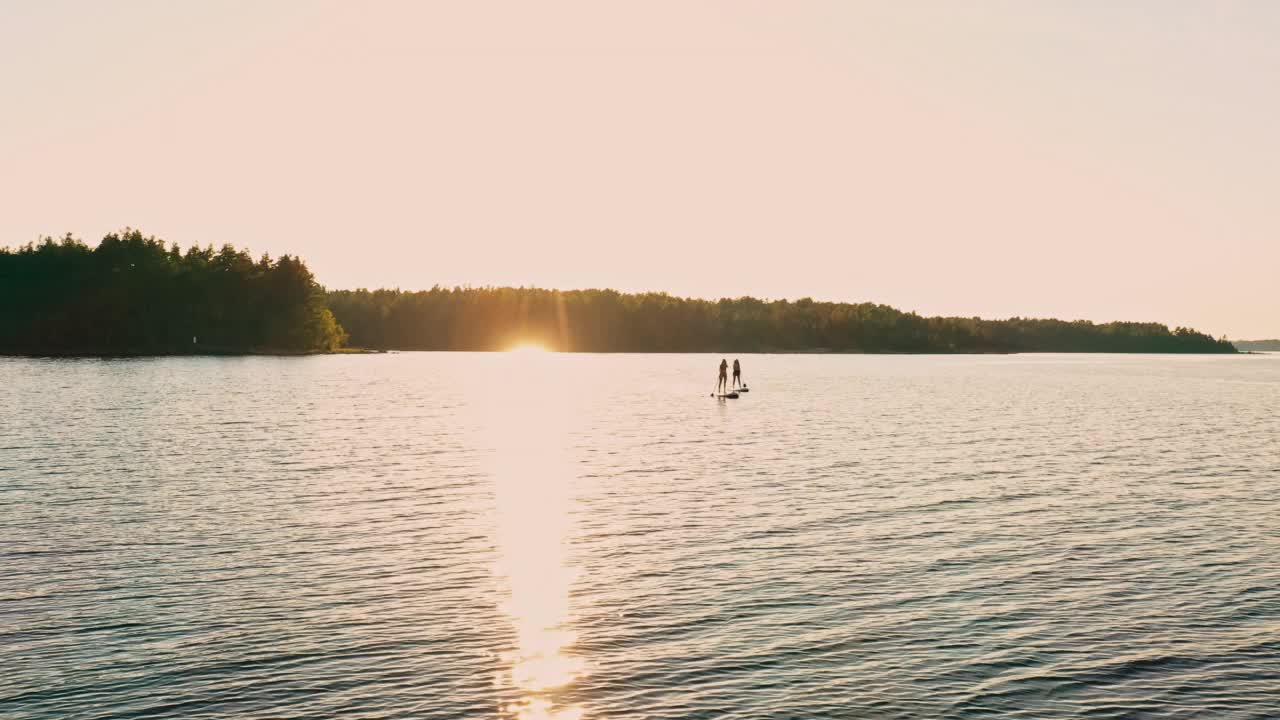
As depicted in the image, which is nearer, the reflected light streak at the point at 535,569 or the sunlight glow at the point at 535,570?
the sunlight glow at the point at 535,570

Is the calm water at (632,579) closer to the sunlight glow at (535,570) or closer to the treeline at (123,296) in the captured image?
the sunlight glow at (535,570)

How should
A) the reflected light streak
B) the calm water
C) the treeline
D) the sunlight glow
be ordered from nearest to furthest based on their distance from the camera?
the calm water < the sunlight glow < the reflected light streak < the treeline

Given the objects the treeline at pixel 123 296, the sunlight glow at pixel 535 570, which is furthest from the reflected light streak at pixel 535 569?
the treeline at pixel 123 296

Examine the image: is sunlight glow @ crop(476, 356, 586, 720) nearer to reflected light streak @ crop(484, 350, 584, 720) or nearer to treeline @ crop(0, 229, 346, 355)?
reflected light streak @ crop(484, 350, 584, 720)

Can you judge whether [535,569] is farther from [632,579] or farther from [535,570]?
[632,579]

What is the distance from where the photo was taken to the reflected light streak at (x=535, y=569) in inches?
579

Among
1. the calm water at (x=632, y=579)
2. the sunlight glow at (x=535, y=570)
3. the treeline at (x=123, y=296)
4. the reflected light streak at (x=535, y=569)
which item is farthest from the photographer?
the treeline at (x=123, y=296)

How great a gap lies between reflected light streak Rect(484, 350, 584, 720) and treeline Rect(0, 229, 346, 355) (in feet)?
466

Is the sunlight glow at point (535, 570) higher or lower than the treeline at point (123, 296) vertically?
lower

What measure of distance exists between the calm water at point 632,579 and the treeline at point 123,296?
452 ft

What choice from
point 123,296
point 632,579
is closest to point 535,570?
point 632,579

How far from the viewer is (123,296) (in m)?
170

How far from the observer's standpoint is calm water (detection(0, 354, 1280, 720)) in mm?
14477

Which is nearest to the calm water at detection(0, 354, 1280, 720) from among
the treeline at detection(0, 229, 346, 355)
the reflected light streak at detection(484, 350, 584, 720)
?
the reflected light streak at detection(484, 350, 584, 720)
